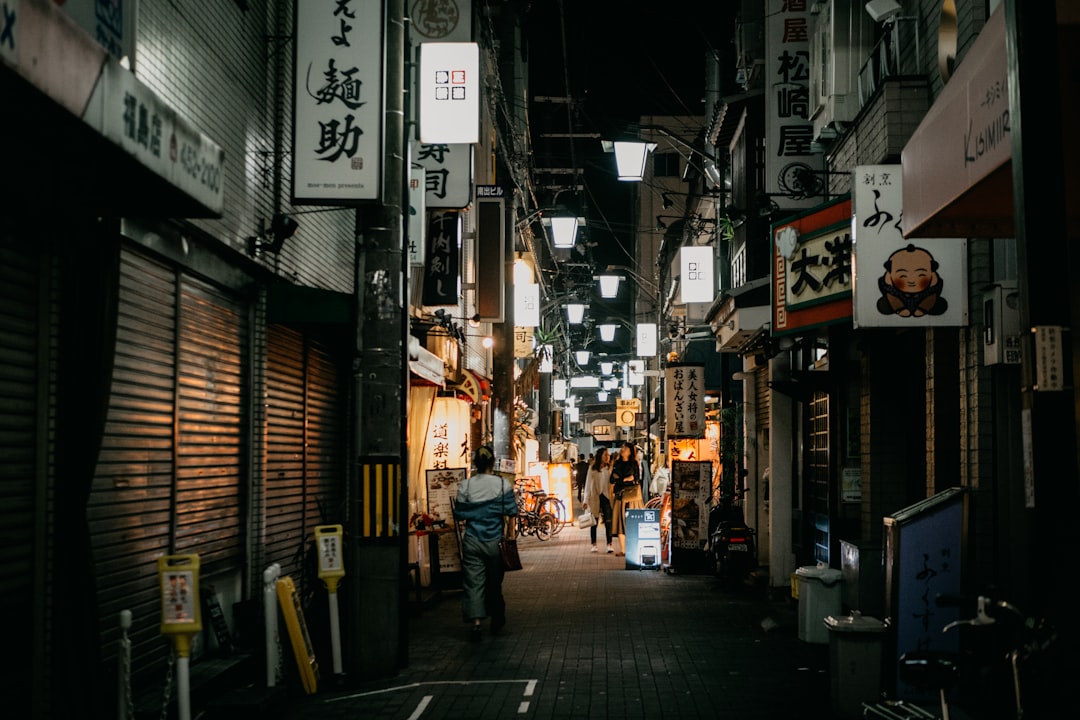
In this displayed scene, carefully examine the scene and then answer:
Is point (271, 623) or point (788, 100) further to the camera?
point (788, 100)

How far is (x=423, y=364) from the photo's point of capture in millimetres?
16203

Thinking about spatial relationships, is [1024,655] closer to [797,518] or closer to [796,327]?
[796,327]

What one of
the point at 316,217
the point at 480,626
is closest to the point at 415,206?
the point at 316,217

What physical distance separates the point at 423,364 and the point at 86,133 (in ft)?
35.9

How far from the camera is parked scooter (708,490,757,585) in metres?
20.0

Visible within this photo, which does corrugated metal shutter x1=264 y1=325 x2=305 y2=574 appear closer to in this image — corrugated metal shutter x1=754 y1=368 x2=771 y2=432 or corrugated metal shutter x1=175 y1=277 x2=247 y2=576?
corrugated metal shutter x1=175 y1=277 x2=247 y2=576

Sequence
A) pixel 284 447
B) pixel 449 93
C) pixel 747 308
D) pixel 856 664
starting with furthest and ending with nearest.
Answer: pixel 747 308, pixel 449 93, pixel 284 447, pixel 856 664

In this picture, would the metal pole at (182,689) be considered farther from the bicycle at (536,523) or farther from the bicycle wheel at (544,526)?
the bicycle wheel at (544,526)

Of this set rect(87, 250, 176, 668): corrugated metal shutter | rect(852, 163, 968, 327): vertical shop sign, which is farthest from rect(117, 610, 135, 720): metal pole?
rect(852, 163, 968, 327): vertical shop sign

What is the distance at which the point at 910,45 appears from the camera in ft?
42.6

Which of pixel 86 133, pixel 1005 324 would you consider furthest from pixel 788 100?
pixel 86 133

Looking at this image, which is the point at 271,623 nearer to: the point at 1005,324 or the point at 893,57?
the point at 1005,324

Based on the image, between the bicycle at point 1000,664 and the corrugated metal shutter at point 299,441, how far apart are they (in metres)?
7.34

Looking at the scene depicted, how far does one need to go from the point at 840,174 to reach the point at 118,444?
408 inches
